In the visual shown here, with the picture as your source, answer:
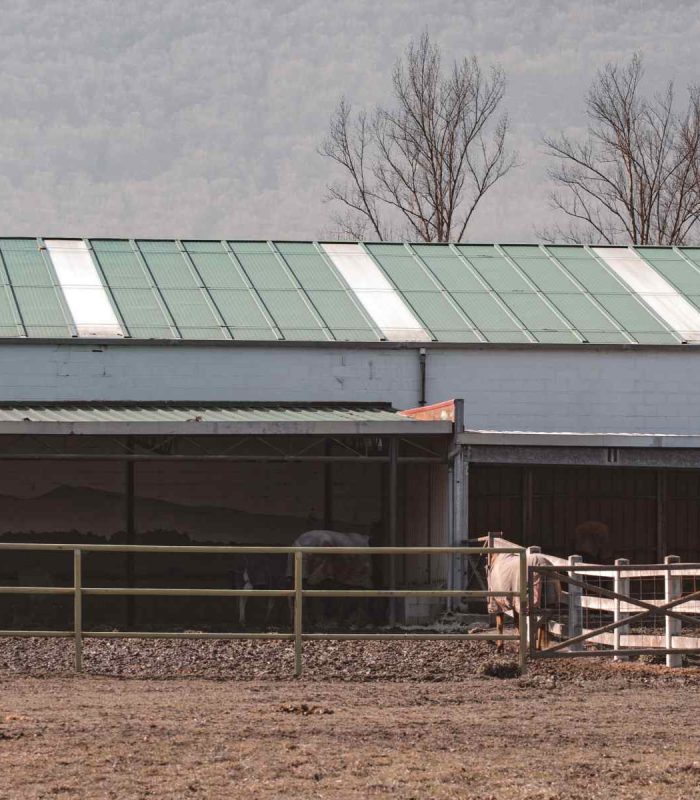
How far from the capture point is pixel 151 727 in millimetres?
10070

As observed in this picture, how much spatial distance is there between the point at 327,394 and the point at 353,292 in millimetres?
2957

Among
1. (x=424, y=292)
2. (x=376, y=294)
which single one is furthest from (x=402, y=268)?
(x=376, y=294)

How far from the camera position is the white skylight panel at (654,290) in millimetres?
24564

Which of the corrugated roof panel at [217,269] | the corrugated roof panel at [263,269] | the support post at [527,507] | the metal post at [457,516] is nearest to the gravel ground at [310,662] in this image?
the metal post at [457,516]

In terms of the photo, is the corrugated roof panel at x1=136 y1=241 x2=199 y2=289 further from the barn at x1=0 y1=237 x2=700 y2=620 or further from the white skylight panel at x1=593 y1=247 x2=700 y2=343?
the white skylight panel at x1=593 y1=247 x2=700 y2=343

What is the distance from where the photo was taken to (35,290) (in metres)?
23.9

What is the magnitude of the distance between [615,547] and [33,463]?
944 cm

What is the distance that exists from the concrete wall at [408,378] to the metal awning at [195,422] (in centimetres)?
99

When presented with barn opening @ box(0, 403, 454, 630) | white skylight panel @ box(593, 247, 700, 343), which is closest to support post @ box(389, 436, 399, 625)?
barn opening @ box(0, 403, 454, 630)

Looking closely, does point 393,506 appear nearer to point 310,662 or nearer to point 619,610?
point 619,610

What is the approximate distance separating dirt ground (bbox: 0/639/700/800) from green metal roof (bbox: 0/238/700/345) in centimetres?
931

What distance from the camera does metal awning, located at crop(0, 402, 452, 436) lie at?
1806 centimetres

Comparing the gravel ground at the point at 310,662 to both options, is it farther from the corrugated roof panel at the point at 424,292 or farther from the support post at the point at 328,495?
the corrugated roof panel at the point at 424,292

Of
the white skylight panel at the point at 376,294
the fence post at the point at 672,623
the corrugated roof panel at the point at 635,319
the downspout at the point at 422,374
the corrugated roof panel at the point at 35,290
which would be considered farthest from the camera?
the corrugated roof panel at the point at 635,319
